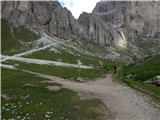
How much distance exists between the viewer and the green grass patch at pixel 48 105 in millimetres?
38688

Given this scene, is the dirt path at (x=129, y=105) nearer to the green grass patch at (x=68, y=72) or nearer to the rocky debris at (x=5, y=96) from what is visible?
the rocky debris at (x=5, y=96)

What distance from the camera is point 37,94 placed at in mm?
52188

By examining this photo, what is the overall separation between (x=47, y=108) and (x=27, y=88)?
17.0 meters

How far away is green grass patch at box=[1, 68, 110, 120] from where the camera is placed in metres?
38.7

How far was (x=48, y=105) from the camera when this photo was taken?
143 ft

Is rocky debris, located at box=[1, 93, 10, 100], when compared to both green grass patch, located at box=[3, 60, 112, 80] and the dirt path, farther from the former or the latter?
green grass patch, located at box=[3, 60, 112, 80]

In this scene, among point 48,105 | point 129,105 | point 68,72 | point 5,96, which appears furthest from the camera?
point 68,72

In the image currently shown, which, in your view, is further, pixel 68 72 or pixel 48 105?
pixel 68 72

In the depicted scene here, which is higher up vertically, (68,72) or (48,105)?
(48,105)

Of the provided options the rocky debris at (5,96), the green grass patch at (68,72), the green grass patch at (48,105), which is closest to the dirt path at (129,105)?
the green grass patch at (48,105)

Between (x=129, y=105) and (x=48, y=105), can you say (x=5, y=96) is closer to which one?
(x=48, y=105)

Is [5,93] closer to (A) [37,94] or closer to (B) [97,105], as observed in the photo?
(A) [37,94]

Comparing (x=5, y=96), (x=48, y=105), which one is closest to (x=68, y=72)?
(x=5, y=96)

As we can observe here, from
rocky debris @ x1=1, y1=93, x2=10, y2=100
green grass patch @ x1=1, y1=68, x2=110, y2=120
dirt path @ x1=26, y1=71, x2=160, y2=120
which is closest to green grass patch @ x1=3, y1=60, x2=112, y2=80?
dirt path @ x1=26, y1=71, x2=160, y2=120
